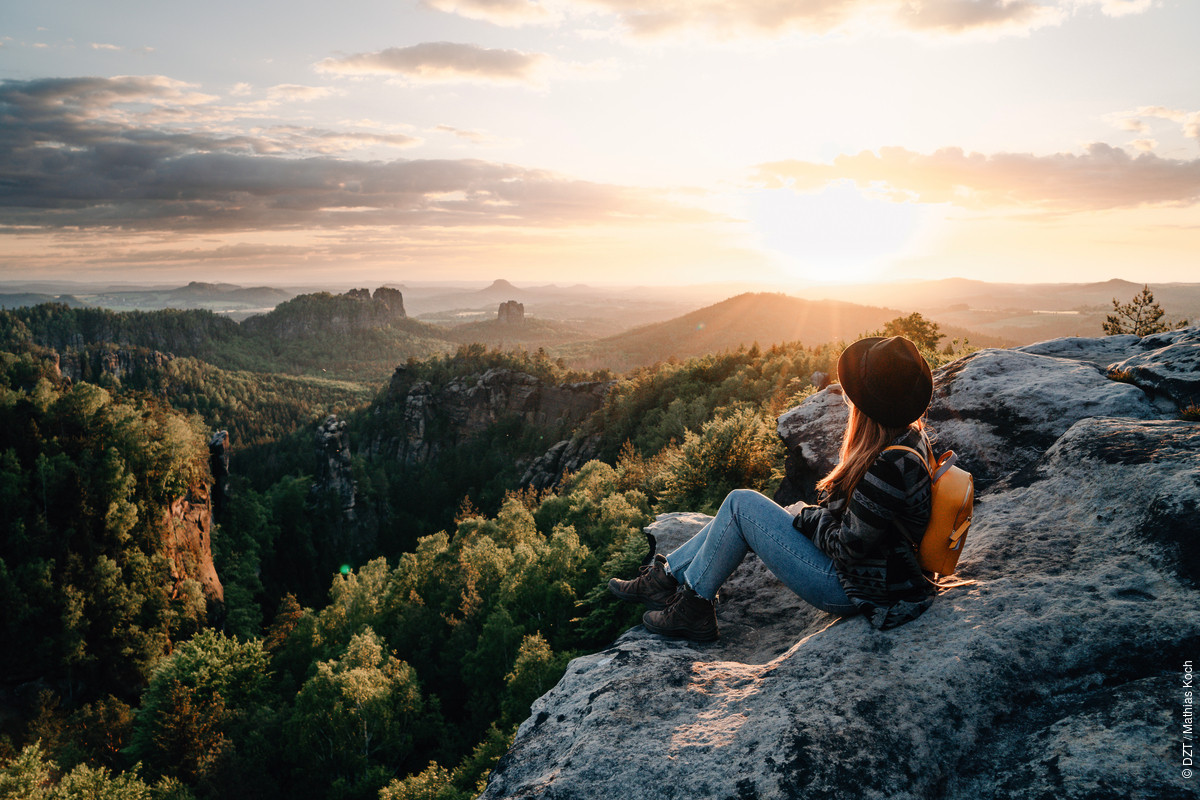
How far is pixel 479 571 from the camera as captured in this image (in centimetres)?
2558

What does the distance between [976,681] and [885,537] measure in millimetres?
1096

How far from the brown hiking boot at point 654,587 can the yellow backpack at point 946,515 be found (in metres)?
2.65

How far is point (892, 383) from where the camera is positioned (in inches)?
174

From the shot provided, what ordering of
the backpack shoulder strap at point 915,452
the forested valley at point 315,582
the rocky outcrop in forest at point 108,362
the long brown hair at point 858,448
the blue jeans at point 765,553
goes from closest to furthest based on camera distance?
the backpack shoulder strap at point 915,452 < the long brown hair at point 858,448 < the blue jeans at point 765,553 < the forested valley at point 315,582 < the rocky outcrop in forest at point 108,362

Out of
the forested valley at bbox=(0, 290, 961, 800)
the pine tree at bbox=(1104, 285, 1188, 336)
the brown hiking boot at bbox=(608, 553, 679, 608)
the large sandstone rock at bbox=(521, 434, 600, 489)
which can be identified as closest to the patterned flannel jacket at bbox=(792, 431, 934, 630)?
the brown hiking boot at bbox=(608, 553, 679, 608)

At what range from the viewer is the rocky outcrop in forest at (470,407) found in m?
82.4

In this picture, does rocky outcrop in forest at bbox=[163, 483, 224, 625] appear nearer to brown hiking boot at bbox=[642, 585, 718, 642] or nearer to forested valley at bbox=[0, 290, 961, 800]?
forested valley at bbox=[0, 290, 961, 800]

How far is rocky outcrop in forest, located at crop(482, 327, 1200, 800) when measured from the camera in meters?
3.38

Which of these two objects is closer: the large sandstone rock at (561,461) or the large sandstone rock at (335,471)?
the large sandstone rock at (561,461)

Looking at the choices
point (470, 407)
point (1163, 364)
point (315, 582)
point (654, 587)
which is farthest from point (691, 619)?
→ point (470, 407)

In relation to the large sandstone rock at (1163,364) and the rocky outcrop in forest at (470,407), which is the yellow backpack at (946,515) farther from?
the rocky outcrop in forest at (470,407)

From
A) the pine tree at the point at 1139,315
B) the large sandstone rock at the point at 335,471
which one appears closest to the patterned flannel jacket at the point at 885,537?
the pine tree at the point at 1139,315

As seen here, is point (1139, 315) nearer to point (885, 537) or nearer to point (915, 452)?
point (915, 452)

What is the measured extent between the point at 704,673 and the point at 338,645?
3040 centimetres
